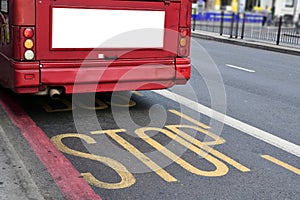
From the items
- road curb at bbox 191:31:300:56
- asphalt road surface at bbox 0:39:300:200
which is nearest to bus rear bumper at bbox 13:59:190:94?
asphalt road surface at bbox 0:39:300:200

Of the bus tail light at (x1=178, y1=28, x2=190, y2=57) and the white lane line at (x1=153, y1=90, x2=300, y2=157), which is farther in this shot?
the bus tail light at (x1=178, y1=28, x2=190, y2=57)

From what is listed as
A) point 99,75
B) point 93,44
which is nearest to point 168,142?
point 99,75

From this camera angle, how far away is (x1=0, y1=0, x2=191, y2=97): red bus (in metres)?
5.98

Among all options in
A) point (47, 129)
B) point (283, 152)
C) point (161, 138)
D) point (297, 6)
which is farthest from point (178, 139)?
point (297, 6)

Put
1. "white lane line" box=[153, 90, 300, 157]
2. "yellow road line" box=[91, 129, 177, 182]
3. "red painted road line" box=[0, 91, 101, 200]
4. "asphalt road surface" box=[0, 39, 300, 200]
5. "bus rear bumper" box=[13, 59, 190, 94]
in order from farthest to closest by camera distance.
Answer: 1. "bus rear bumper" box=[13, 59, 190, 94]
2. "white lane line" box=[153, 90, 300, 157]
3. "yellow road line" box=[91, 129, 177, 182]
4. "asphalt road surface" box=[0, 39, 300, 200]
5. "red painted road line" box=[0, 91, 101, 200]

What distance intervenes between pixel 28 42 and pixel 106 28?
1047mm

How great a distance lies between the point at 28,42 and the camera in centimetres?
596

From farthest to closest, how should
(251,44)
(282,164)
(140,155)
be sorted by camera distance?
(251,44) < (140,155) < (282,164)

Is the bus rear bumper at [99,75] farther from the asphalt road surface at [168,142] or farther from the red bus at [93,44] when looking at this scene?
the asphalt road surface at [168,142]

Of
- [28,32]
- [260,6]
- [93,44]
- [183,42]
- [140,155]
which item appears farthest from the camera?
[260,6]

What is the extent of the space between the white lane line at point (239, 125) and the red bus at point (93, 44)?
736mm

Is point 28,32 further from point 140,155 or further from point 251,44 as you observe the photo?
point 251,44

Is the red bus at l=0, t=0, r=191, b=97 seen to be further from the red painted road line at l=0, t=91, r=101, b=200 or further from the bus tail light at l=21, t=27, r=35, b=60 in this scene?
the red painted road line at l=0, t=91, r=101, b=200

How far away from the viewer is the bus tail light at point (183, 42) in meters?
6.90
